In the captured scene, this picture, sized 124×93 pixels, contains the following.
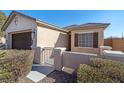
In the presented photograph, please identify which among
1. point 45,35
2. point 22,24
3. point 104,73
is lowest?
point 104,73

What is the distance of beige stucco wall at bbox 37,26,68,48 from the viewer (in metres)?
9.64

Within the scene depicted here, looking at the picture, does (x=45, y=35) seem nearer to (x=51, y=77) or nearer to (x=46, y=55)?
(x=46, y=55)

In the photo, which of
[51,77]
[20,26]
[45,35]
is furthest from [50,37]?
[51,77]

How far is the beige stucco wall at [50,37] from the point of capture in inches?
A: 379

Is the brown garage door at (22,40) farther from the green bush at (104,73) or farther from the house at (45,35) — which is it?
the green bush at (104,73)

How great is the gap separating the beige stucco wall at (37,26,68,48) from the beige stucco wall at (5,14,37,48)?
818mm

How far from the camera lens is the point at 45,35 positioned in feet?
33.6

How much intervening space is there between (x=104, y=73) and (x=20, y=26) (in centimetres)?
981

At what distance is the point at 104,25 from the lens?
10438mm

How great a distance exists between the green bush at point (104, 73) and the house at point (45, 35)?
19.3ft
